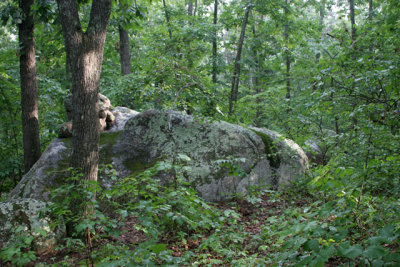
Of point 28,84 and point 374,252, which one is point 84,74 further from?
point 374,252

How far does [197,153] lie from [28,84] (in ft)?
14.6

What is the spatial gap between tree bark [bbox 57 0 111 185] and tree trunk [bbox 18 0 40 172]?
3217 mm

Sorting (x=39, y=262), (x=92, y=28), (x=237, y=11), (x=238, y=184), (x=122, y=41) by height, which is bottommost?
(x=39, y=262)

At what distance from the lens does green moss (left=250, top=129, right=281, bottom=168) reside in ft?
21.7

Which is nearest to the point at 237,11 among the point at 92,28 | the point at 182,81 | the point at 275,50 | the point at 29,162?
the point at 275,50

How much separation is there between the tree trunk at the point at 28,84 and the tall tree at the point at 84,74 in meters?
3.21

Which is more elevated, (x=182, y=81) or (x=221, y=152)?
(x=182, y=81)

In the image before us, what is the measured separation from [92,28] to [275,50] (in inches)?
372

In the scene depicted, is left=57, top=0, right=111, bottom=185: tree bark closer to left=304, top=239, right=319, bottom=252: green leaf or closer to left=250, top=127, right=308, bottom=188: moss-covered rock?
left=304, top=239, right=319, bottom=252: green leaf

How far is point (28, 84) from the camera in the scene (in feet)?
22.5

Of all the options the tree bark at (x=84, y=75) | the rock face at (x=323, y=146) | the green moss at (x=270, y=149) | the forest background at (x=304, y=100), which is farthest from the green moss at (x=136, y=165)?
the rock face at (x=323, y=146)

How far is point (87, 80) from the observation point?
4.25 meters

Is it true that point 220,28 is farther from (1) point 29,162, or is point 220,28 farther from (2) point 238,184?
(1) point 29,162

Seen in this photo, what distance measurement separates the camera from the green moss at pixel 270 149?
21.7 feet
